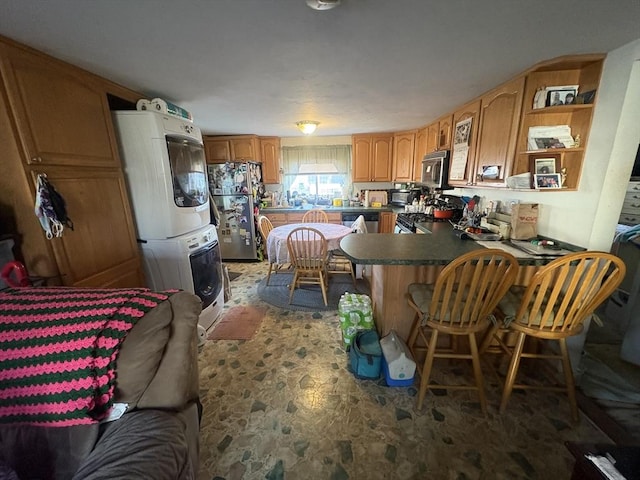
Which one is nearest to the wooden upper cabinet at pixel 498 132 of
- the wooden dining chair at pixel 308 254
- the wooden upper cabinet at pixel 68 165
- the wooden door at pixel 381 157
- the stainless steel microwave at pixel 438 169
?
the stainless steel microwave at pixel 438 169

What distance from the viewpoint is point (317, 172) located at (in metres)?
4.88

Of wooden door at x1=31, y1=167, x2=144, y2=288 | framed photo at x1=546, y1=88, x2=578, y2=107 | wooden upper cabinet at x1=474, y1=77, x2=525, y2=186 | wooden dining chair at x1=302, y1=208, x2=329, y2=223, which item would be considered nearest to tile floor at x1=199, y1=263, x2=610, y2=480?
wooden door at x1=31, y1=167, x2=144, y2=288

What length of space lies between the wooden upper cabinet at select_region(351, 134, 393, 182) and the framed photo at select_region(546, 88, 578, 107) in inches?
111

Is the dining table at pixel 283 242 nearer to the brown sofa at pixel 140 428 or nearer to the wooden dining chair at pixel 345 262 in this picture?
the wooden dining chair at pixel 345 262

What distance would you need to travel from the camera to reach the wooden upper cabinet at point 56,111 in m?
1.28

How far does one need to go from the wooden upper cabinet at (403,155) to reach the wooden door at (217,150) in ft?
9.55

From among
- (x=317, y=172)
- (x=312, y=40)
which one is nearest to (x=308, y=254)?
(x=312, y=40)

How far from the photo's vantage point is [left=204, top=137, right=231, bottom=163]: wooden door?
14.2 feet

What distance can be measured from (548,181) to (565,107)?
1.57ft

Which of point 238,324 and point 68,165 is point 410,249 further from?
point 68,165

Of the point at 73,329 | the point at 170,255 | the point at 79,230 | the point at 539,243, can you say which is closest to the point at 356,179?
the point at 539,243

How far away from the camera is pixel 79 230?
5.12ft

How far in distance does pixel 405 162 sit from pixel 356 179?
0.89 meters

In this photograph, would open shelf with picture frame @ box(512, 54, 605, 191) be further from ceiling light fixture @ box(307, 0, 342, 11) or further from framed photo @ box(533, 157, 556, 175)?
ceiling light fixture @ box(307, 0, 342, 11)
